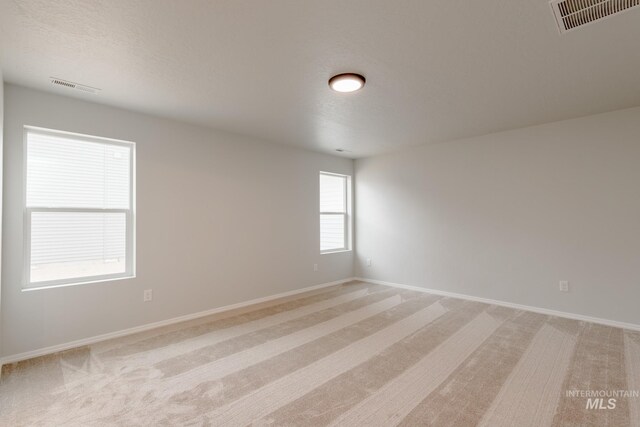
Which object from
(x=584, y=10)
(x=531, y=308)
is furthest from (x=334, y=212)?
(x=584, y=10)

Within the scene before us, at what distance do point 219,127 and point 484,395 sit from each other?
3.90 m

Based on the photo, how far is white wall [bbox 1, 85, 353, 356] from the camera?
270cm

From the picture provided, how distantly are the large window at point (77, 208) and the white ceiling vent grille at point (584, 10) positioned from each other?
3880mm

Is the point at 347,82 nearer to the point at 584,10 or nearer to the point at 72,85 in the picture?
the point at 584,10

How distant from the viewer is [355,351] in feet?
9.21

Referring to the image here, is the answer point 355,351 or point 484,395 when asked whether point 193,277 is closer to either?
point 355,351

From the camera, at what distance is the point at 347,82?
2.57 m

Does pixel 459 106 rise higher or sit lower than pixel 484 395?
higher

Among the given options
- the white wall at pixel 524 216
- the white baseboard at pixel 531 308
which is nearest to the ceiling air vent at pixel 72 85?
the white wall at pixel 524 216

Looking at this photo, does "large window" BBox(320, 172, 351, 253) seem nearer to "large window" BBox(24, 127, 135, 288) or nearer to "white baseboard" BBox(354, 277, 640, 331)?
"white baseboard" BBox(354, 277, 640, 331)

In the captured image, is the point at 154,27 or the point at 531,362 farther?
the point at 531,362

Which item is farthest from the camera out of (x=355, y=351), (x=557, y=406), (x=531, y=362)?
(x=355, y=351)

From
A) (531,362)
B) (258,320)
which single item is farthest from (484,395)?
(258,320)

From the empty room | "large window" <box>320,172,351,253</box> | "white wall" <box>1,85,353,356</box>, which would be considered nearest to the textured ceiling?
the empty room
